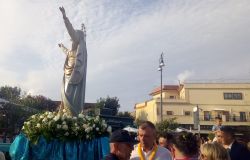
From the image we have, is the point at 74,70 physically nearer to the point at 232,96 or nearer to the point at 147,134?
the point at 147,134

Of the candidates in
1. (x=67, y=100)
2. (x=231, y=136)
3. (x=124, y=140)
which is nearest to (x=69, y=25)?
(x=67, y=100)

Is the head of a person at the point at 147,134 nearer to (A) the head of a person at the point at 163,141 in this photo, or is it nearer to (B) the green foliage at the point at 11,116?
(A) the head of a person at the point at 163,141

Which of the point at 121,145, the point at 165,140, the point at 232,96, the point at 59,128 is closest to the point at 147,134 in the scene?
the point at 121,145

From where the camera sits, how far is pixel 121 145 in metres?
4.23

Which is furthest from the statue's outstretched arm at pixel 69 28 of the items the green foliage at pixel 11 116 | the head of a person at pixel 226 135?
the green foliage at pixel 11 116

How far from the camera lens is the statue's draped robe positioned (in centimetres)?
1789

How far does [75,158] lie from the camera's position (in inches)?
309

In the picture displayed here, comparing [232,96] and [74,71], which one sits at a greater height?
[232,96]

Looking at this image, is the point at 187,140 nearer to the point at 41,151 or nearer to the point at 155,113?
the point at 41,151

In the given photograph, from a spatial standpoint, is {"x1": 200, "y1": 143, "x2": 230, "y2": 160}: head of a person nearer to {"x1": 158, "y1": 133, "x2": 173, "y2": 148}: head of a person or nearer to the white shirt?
the white shirt

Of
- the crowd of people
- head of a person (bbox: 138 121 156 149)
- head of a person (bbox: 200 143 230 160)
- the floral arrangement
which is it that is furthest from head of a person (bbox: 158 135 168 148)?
head of a person (bbox: 200 143 230 160)

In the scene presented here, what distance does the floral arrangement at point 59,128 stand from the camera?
7.88 m

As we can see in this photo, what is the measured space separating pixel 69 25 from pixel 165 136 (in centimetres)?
1126

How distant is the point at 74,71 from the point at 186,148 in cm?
1332
